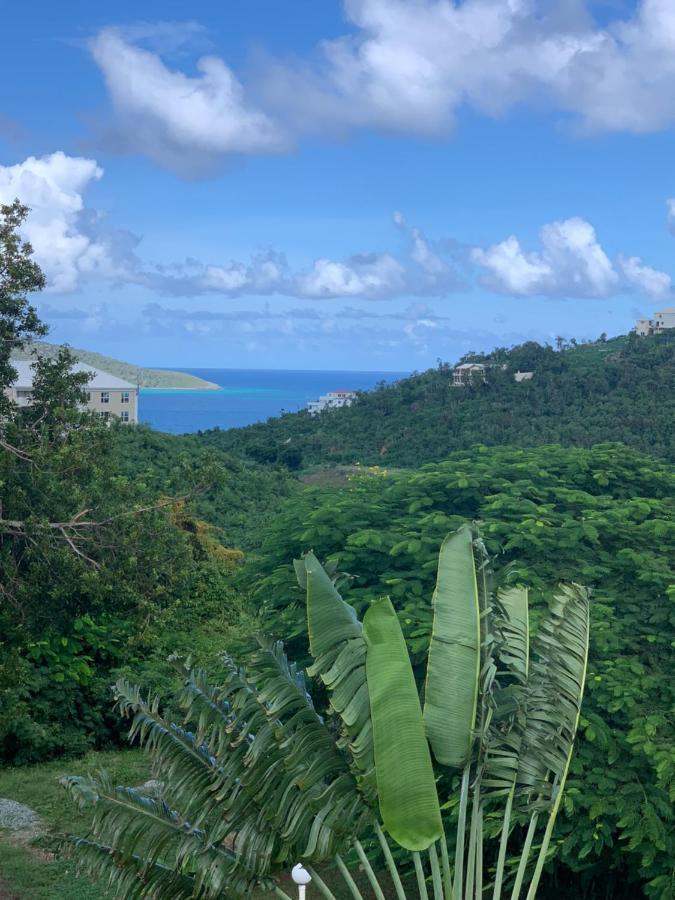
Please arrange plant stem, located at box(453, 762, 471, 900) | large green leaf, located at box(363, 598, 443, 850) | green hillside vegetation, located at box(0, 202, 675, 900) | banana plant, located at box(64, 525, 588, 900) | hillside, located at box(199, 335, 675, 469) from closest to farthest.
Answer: large green leaf, located at box(363, 598, 443, 850) → banana plant, located at box(64, 525, 588, 900) → plant stem, located at box(453, 762, 471, 900) → green hillside vegetation, located at box(0, 202, 675, 900) → hillside, located at box(199, 335, 675, 469)

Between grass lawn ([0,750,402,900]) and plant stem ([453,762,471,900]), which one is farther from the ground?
plant stem ([453,762,471,900])

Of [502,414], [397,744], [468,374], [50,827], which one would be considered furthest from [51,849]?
[468,374]

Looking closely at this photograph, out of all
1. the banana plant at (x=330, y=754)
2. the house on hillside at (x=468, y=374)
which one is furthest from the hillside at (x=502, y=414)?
the banana plant at (x=330, y=754)

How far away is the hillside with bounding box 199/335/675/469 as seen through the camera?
4662 centimetres

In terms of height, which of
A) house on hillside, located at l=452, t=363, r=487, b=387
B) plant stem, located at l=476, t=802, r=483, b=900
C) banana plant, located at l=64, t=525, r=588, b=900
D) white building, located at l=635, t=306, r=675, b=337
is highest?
white building, located at l=635, t=306, r=675, b=337

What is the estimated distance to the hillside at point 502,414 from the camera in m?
46.6

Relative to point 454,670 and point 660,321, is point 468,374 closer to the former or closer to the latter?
point 660,321

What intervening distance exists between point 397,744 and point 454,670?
1.01 meters

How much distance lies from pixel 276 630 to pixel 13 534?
603 cm

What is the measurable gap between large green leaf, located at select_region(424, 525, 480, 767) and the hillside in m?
35.8

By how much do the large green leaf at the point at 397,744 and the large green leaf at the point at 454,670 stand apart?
676 mm

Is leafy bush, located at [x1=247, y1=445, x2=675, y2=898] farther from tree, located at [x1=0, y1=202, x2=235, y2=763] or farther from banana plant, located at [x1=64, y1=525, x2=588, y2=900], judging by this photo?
tree, located at [x1=0, y1=202, x2=235, y2=763]

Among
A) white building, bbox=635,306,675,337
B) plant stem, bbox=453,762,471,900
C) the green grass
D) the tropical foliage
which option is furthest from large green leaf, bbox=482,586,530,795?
white building, bbox=635,306,675,337

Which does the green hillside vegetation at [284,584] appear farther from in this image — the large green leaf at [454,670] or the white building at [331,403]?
the white building at [331,403]
